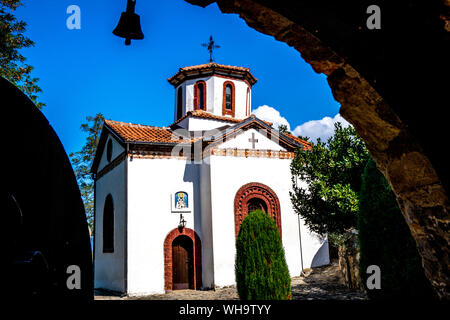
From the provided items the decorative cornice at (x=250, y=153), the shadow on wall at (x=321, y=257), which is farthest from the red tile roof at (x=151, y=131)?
the shadow on wall at (x=321, y=257)

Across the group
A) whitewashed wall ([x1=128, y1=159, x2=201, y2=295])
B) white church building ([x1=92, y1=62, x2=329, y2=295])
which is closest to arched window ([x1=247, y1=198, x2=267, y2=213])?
white church building ([x1=92, y1=62, x2=329, y2=295])

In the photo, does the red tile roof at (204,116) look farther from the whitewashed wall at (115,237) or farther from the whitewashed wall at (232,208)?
the whitewashed wall at (115,237)

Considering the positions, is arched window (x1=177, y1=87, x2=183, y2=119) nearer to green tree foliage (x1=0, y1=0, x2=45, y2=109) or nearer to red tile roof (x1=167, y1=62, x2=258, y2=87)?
red tile roof (x1=167, y1=62, x2=258, y2=87)

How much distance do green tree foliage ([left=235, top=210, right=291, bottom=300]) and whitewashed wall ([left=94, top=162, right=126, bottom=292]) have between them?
613 centimetres

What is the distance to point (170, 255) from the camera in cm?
1359

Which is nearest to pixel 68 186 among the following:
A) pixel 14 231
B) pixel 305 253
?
pixel 14 231

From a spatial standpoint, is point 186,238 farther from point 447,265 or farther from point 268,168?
point 447,265

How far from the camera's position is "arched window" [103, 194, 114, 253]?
1553cm

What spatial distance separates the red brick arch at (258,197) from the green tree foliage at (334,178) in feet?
7.27

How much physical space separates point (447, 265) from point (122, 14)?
298cm

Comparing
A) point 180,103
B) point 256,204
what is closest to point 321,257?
point 256,204

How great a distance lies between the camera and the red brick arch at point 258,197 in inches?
558

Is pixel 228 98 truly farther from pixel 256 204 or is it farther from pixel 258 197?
pixel 256 204
